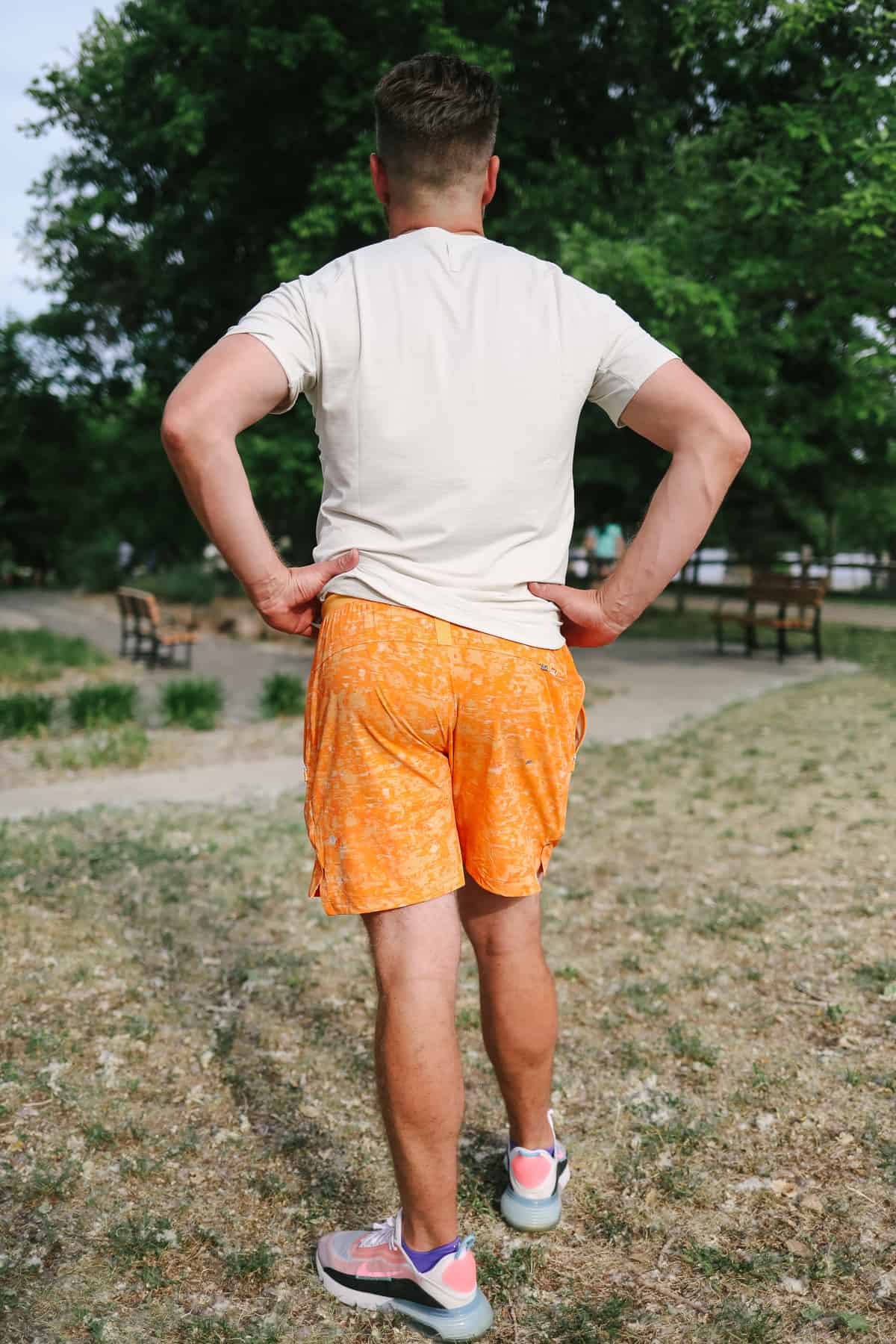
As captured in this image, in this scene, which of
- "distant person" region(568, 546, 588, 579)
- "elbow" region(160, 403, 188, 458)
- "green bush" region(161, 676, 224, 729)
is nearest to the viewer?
"elbow" region(160, 403, 188, 458)

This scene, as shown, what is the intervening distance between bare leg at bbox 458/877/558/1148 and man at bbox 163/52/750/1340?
13 centimetres

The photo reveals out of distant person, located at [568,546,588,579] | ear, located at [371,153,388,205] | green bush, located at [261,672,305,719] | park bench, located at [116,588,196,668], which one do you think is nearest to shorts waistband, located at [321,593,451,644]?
ear, located at [371,153,388,205]

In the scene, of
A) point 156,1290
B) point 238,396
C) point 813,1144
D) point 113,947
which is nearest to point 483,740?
point 238,396

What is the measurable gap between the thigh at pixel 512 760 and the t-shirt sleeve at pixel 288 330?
552 millimetres

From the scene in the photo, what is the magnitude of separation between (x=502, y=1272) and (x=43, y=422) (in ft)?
80.3

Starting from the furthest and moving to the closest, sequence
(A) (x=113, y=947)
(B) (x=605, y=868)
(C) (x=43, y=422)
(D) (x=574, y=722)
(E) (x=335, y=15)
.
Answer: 1. (C) (x=43, y=422)
2. (E) (x=335, y=15)
3. (B) (x=605, y=868)
4. (A) (x=113, y=947)
5. (D) (x=574, y=722)

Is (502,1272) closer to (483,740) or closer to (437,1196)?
(437,1196)

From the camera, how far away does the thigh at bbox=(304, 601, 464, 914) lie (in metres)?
1.93

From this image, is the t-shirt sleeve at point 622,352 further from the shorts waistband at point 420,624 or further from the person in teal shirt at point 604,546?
the person in teal shirt at point 604,546

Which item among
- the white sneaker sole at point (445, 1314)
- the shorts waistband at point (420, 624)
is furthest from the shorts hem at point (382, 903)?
the white sneaker sole at point (445, 1314)

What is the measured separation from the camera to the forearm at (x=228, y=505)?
186 centimetres

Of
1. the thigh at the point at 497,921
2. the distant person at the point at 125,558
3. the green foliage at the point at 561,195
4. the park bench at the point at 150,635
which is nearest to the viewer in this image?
the thigh at the point at 497,921

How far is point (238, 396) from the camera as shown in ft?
6.04

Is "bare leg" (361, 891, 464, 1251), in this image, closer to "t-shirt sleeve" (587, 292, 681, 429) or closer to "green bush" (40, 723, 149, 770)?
"t-shirt sleeve" (587, 292, 681, 429)
